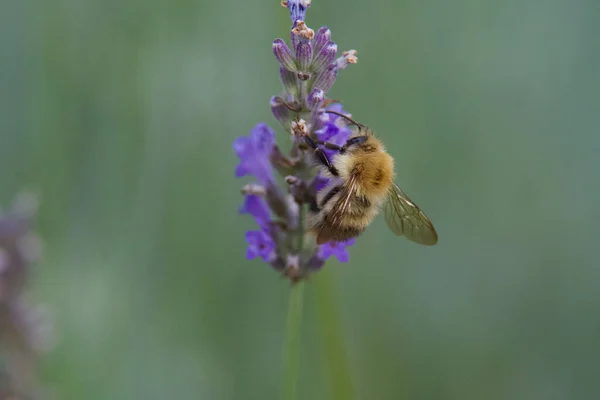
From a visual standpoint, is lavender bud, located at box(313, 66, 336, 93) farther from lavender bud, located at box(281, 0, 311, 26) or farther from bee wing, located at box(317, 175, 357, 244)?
bee wing, located at box(317, 175, 357, 244)

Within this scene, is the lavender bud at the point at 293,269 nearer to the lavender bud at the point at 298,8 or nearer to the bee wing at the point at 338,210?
the bee wing at the point at 338,210

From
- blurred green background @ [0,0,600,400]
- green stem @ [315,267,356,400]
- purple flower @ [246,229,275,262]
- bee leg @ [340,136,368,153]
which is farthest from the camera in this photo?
blurred green background @ [0,0,600,400]

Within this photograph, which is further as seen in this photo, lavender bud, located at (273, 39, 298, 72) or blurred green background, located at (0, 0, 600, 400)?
blurred green background, located at (0, 0, 600, 400)

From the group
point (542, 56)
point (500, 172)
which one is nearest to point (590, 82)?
point (542, 56)

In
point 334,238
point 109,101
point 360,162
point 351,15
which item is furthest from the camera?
point 351,15

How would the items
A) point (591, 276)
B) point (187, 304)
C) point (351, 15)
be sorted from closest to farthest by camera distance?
point (187, 304)
point (591, 276)
point (351, 15)

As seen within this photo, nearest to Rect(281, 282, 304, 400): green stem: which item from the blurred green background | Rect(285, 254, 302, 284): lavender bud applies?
Rect(285, 254, 302, 284): lavender bud

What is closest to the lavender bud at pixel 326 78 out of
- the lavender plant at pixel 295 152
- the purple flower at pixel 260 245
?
the lavender plant at pixel 295 152

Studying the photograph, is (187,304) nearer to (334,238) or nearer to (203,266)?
(203,266)
